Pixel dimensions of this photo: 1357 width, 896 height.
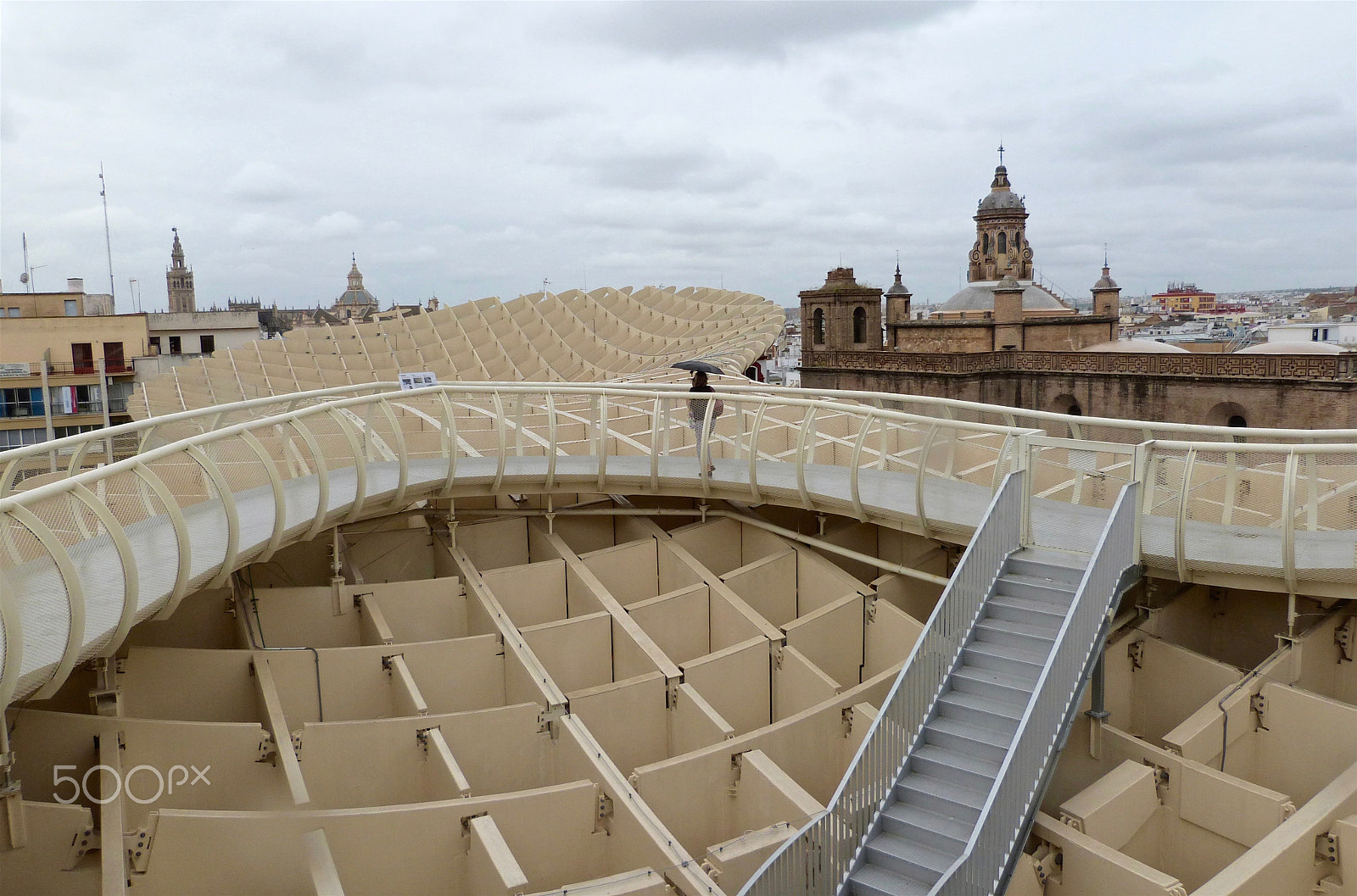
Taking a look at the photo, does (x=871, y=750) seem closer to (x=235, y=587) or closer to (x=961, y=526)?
(x=961, y=526)

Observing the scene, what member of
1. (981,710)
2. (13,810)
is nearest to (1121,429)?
(981,710)

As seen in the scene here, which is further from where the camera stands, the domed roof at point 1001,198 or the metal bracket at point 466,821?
the domed roof at point 1001,198

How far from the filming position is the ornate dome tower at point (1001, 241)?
9325cm

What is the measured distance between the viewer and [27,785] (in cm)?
861

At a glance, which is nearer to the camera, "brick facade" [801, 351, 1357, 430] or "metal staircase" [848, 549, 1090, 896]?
"metal staircase" [848, 549, 1090, 896]

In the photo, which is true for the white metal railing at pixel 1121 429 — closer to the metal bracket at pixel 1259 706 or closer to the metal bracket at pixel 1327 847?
the metal bracket at pixel 1259 706

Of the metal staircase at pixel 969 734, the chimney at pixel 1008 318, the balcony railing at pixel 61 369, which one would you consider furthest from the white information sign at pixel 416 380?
the chimney at pixel 1008 318

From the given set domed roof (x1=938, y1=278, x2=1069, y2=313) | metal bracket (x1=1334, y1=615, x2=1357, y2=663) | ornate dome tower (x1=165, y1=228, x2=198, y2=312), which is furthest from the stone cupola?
ornate dome tower (x1=165, y1=228, x2=198, y2=312)

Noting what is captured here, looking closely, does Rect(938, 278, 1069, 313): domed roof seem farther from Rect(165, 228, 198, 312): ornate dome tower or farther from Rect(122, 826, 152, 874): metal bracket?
Rect(165, 228, 198, 312): ornate dome tower

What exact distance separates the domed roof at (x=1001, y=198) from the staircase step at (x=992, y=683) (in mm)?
92599

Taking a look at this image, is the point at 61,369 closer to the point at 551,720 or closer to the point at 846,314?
the point at 846,314

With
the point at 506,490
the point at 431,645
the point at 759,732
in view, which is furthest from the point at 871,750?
the point at 506,490

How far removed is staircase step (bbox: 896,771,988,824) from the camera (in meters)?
7.27

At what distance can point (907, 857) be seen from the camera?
7117 mm
